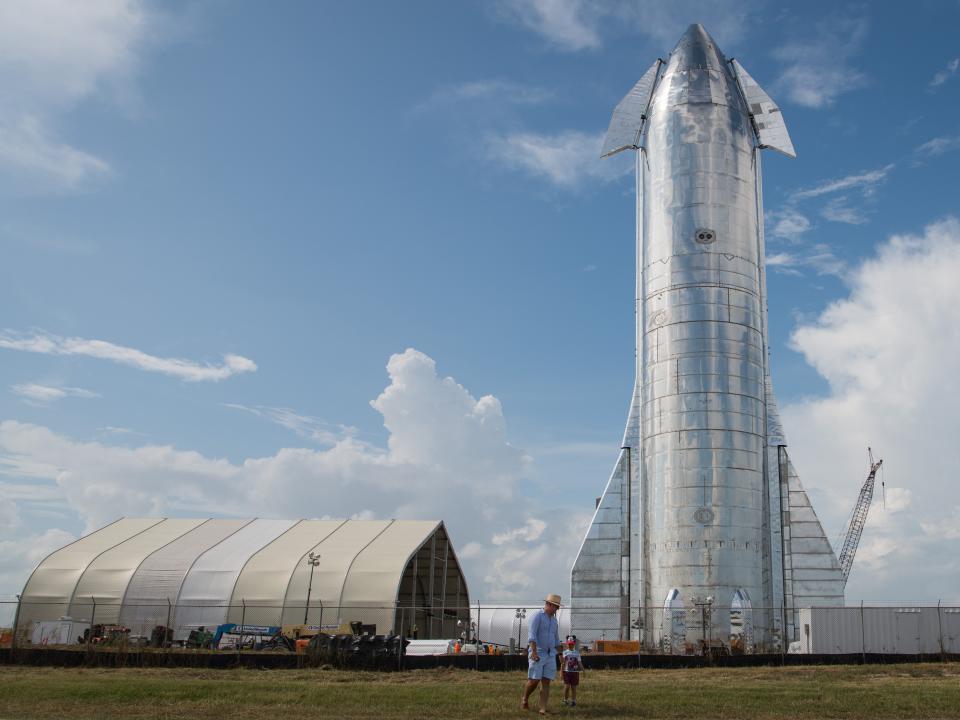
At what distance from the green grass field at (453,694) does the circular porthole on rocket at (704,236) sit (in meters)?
18.6

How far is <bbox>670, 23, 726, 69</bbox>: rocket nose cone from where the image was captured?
38.8m

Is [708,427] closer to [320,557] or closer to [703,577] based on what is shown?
[703,577]

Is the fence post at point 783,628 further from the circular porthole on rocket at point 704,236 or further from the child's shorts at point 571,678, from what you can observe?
the child's shorts at point 571,678

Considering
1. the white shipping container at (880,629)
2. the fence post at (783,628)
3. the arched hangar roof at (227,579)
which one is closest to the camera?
the white shipping container at (880,629)

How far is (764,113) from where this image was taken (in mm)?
40156

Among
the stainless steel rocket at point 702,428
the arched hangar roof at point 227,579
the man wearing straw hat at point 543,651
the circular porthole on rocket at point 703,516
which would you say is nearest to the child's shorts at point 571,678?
the man wearing straw hat at point 543,651

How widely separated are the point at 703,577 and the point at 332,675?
16.5 metres

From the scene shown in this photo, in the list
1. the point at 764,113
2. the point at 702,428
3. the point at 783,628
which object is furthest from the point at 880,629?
the point at 764,113

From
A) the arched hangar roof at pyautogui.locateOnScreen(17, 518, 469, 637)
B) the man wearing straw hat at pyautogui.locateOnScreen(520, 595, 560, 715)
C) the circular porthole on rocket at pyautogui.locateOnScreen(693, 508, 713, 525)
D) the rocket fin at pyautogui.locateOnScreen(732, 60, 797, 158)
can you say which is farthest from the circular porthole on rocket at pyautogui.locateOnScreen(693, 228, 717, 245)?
the man wearing straw hat at pyautogui.locateOnScreen(520, 595, 560, 715)

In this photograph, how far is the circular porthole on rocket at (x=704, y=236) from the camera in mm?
35969

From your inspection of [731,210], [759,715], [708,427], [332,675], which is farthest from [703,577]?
[759,715]

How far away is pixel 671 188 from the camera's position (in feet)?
121

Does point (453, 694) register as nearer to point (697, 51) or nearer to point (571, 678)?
point (571, 678)

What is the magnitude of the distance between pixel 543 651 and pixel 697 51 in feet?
104
